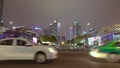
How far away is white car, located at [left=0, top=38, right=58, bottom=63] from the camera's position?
2050 cm

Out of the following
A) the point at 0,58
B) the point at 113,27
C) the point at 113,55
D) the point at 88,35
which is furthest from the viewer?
the point at 88,35

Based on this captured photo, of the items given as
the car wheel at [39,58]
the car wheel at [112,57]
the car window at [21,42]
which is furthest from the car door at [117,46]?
the car window at [21,42]

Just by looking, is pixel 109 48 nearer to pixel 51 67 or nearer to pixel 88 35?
pixel 51 67

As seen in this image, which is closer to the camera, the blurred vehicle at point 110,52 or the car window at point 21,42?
the car window at point 21,42

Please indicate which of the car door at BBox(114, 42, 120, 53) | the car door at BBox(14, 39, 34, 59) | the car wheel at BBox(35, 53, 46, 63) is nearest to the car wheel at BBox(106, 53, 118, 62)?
the car door at BBox(114, 42, 120, 53)

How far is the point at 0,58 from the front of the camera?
66.9 feet

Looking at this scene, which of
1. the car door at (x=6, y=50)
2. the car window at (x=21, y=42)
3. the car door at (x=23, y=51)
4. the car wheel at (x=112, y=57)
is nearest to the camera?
the car door at (x=6, y=50)

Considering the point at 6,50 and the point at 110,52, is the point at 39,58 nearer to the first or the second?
the point at 6,50

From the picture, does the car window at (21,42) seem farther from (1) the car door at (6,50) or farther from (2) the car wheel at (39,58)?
(2) the car wheel at (39,58)

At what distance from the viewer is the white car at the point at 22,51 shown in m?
20.5

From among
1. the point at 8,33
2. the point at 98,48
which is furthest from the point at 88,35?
the point at 98,48

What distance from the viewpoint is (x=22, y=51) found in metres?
20.6

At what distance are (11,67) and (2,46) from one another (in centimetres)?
294

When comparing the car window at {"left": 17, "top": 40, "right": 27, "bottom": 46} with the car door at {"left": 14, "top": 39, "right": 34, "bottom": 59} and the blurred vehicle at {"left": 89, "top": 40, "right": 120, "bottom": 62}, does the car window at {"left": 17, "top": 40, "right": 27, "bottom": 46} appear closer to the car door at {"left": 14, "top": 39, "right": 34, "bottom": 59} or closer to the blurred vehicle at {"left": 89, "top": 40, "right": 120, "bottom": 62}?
the car door at {"left": 14, "top": 39, "right": 34, "bottom": 59}
